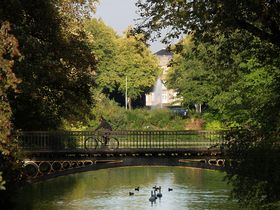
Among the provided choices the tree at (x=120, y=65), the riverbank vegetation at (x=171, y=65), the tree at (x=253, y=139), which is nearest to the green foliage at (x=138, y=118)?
the tree at (x=120, y=65)

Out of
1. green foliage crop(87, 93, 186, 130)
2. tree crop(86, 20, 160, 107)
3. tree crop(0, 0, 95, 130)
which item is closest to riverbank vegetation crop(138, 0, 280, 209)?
tree crop(0, 0, 95, 130)

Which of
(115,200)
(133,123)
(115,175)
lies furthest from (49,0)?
(133,123)

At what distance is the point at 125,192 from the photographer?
4019cm

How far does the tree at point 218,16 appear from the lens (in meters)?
14.7

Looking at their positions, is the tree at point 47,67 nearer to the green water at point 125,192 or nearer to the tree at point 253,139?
the green water at point 125,192

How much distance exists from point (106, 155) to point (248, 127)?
12.1 m

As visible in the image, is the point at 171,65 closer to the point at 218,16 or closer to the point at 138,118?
the point at 218,16

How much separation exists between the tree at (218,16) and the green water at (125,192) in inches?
703

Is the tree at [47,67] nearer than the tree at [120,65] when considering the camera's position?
Yes

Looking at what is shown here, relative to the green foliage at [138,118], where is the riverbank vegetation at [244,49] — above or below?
below

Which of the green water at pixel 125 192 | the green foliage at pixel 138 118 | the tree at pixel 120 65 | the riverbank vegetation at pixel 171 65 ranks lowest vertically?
the green water at pixel 125 192

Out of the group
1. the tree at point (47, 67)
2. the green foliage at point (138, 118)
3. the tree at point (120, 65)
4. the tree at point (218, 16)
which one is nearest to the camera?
the tree at point (218, 16)

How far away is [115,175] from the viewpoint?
5325cm

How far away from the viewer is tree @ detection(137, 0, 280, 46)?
579 inches
